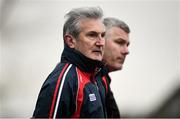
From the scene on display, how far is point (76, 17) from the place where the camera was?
23.5 feet

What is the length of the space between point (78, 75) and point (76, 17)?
0.50 meters

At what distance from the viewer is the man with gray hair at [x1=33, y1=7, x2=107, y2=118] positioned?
6.80 metres

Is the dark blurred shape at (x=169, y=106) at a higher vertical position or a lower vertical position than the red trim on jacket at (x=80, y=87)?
lower

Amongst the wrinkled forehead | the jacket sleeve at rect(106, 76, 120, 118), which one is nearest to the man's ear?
the wrinkled forehead

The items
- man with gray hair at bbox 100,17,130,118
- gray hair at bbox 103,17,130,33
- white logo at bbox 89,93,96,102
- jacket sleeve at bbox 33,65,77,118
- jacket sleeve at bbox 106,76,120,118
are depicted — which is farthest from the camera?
gray hair at bbox 103,17,130,33

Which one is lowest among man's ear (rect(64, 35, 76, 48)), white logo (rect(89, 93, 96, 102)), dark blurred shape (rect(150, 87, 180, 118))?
dark blurred shape (rect(150, 87, 180, 118))

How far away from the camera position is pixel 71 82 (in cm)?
688

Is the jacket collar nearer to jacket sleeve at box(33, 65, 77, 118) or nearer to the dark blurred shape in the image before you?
jacket sleeve at box(33, 65, 77, 118)

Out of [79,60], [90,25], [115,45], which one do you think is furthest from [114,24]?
[79,60]

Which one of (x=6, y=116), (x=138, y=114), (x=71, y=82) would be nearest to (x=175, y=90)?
(x=138, y=114)

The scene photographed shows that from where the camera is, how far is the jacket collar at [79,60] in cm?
705

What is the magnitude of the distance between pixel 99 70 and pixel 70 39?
1.64ft

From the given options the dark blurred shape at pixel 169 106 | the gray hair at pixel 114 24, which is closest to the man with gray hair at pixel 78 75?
the gray hair at pixel 114 24

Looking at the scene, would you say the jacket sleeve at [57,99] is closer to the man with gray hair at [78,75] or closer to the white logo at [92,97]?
the man with gray hair at [78,75]
